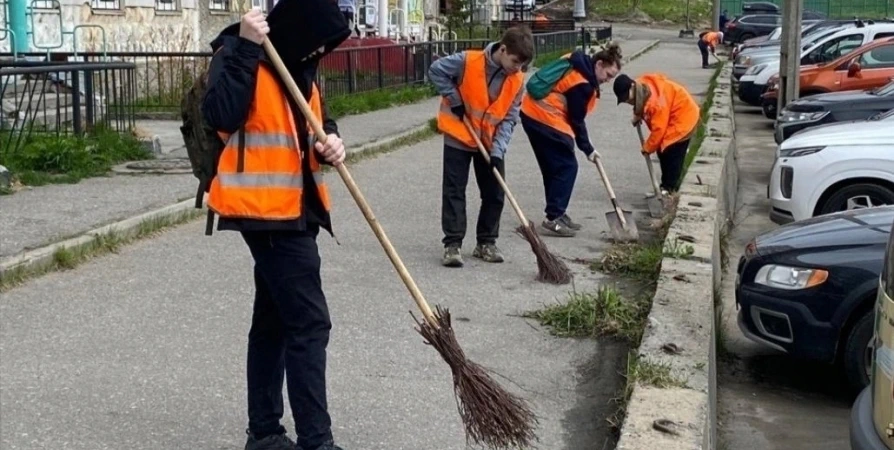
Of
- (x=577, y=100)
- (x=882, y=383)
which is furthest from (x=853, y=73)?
(x=882, y=383)

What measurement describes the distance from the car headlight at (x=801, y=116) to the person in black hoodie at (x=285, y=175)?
11.8 metres

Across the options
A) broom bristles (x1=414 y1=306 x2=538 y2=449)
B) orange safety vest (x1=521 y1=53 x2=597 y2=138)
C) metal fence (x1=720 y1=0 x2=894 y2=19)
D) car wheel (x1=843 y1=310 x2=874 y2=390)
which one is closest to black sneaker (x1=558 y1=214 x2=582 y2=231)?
orange safety vest (x1=521 y1=53 x2=597 y2=138)

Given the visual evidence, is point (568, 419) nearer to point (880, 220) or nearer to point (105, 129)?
point (880, 220)

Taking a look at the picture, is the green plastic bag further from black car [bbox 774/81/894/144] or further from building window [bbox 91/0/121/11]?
building window [bbox 91/0/121/11]

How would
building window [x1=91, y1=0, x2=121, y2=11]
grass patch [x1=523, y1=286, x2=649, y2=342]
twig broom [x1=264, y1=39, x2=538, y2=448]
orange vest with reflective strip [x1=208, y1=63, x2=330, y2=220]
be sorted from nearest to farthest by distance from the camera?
orange vest with reflective strip [x1=208, y1=63, x2=330, y2=220]
twig broom [x1=264, y1=39, x2=538, y2=448]
grass patch [x1=523, y1=286, x2=649, y2=342]
building window [x1=91, y1=0, x2=121, y2=11]

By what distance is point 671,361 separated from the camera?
541 cm

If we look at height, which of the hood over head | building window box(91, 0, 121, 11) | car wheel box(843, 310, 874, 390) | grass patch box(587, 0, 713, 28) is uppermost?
grass patch box(587, 0, 713, 28)

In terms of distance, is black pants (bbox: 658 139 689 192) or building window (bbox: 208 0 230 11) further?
building window (bbox: 208 0 230 11)

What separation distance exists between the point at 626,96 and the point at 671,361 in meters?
5.94

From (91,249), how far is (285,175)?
4488mm

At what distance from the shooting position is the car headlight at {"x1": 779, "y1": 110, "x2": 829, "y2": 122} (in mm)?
15039

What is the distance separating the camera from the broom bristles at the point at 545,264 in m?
7.99

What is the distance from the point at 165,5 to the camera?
21844 millimetres

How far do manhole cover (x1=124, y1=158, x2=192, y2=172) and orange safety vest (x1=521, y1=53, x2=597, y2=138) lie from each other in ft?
12.7
